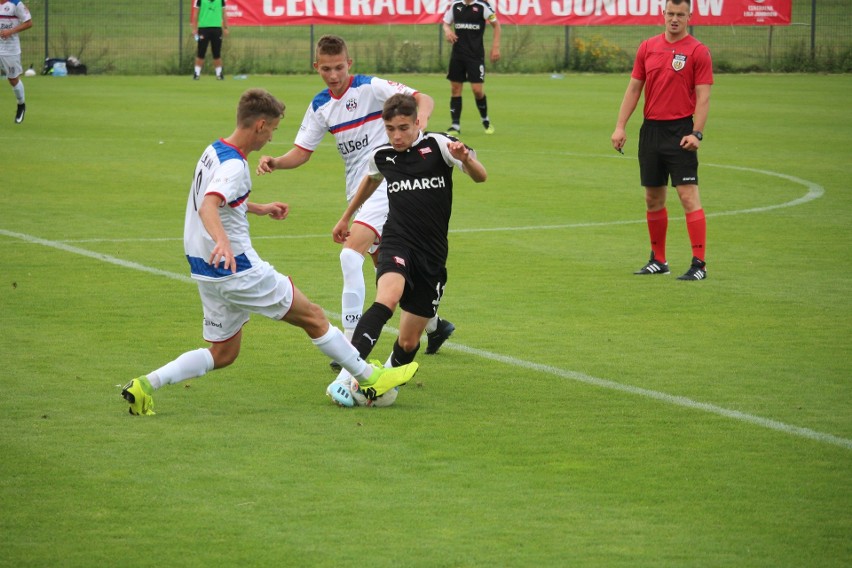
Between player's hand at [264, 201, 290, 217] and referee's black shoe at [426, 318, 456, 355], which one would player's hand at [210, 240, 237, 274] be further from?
referee's black shoe at [426, 318, 456, 355]

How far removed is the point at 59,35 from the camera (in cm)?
4172

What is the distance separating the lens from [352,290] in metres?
7.75

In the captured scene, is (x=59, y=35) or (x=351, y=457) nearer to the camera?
(x=351, y=457)

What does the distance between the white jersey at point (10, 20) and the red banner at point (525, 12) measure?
1508cm

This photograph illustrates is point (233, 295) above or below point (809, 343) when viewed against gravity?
above

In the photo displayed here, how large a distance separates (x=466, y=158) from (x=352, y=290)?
126cm

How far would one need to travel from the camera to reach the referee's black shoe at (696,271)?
1065 cm

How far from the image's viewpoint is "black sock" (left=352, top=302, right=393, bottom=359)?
22.8ft

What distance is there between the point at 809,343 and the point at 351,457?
3.79 meters

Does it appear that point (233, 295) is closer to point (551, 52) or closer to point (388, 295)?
point (388, 295)

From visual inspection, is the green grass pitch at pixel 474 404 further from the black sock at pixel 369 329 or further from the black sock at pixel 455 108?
the black sock at pixel 455 108

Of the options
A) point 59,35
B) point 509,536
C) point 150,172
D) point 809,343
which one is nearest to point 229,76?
point 59,35

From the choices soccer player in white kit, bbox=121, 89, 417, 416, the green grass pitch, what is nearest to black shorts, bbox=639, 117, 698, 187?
the green grass pitch

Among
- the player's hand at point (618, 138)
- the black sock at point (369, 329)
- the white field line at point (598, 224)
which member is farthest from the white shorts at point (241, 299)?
the white field line at point (598, 224)
